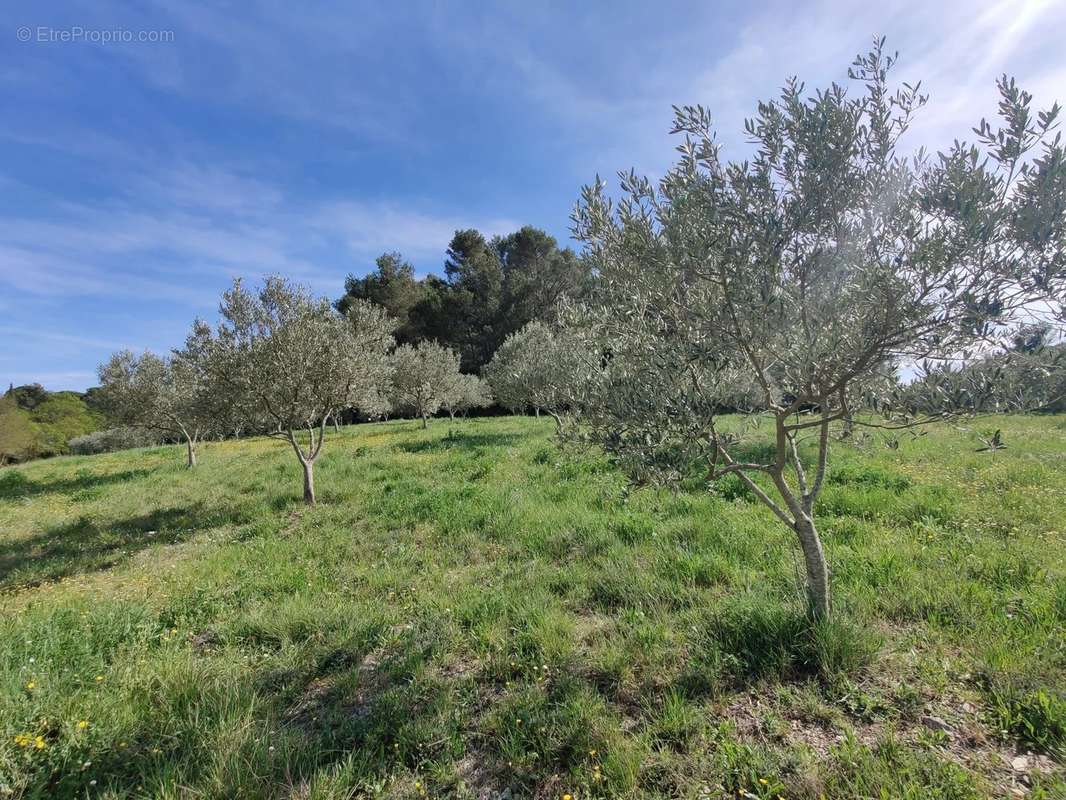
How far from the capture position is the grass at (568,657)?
12.1 ft

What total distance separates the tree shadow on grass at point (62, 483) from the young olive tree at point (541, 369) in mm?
17847

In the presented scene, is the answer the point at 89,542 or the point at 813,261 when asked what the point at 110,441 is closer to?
the point at 89,542

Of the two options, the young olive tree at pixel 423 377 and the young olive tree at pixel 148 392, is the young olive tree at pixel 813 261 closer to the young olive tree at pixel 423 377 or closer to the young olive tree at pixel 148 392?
the young olive tree at pixel 148 392

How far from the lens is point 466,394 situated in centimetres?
4162

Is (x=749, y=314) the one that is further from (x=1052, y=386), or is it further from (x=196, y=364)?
(x=196, y=364)

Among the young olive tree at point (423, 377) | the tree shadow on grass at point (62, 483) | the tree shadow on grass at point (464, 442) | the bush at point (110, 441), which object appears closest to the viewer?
the tree shadow on grass at point (62, 483)

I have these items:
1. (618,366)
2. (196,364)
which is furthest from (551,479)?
(196,364)

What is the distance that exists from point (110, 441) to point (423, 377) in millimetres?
44461

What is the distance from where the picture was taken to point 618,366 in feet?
16.9

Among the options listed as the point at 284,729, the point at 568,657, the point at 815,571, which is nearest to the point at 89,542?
the point at 284,729

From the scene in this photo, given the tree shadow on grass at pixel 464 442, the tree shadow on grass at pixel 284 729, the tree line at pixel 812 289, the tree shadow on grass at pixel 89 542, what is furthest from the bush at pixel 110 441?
the tree line at pixel 812 289

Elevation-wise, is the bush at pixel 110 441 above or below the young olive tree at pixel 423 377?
below

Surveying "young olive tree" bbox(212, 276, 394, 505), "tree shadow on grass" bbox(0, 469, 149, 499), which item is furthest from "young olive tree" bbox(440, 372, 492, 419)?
"young olive tree" bbox(212, 276, 394, 505)

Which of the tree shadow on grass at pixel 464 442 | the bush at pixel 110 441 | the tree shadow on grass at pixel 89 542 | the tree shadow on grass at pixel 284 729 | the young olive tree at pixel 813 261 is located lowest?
the tree shadow on grass at pixel 284 729
